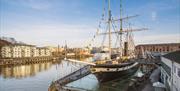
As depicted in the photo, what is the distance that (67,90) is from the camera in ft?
67.0

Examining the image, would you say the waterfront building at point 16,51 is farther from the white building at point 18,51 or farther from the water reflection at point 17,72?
the water reflection at point 17,72

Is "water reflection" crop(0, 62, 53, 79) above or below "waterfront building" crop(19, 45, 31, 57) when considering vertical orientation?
below

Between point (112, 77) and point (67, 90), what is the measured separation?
8.83 m

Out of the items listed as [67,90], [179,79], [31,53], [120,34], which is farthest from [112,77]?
[31,53]

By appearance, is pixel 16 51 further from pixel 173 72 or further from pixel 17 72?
pixel 173 72

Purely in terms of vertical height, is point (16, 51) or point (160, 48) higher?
point (160, 48)

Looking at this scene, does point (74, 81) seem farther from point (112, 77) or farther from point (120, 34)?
point (120, 34)

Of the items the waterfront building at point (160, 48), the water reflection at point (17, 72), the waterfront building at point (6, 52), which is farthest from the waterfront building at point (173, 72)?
the waterfront building at point (6, 52)

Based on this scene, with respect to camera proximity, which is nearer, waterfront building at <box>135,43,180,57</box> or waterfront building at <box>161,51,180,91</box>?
waterfront building at <box>161,51,180,91</box>

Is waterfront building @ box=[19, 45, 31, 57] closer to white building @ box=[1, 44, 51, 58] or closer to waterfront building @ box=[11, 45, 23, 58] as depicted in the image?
white building @ box=[1, 44, 51, 58]

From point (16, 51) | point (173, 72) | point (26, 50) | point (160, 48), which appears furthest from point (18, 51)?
point (173, 72)

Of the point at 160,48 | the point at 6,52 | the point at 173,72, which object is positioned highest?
the point at 160,48

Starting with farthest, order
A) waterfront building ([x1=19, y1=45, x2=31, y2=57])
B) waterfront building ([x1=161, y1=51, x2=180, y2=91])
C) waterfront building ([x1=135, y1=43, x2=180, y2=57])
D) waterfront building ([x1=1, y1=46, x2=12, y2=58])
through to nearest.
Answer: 1. waterfront building ([x1=19, y1=45, x2=31, y2=57])
2. waterfront building ([x1=135, y1=43, x2=180, y2=57])
3. waterfront building ([x1=1, y1=46, x2=12, y2=58])
4. waterfront building ([x1=161, y1=51, x2=180, y2=91])

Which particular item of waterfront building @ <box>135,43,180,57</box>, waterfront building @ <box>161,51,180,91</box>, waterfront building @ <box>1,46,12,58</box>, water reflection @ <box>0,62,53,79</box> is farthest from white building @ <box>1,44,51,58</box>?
waterfront building @ <box>161,51,180,91</box>
